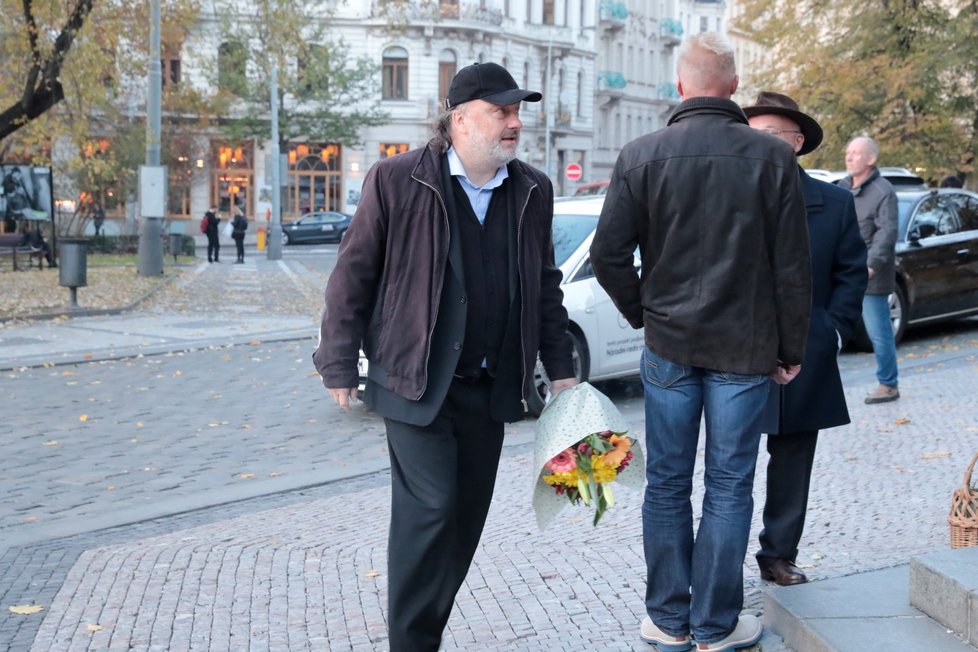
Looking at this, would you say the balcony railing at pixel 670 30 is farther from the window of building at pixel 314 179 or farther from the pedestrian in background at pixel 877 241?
the pedestrian in background at pixel 877 241

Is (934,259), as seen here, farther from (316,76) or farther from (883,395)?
(316,76)

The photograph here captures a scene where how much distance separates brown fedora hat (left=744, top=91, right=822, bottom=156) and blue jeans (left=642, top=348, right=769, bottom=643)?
1195mm

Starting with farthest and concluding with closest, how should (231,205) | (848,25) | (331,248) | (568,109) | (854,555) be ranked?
1. (568,109)
2. (231,205)
3. (331,248)
4. (848,25)
5. (854,555)

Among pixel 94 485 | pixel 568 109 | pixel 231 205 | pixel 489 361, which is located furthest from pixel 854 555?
pixel 568 109

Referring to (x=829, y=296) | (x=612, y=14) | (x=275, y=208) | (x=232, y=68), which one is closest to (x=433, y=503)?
(x=829, y=296)

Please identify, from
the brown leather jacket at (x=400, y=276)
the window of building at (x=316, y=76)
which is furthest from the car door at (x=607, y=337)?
the window of building at (x=316, y=76)

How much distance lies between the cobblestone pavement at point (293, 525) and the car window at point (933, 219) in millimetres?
3102

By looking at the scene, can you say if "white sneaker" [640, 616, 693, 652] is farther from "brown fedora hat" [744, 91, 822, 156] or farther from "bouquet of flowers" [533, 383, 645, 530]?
"brown fedora hat" [744, 91, 822, 156]

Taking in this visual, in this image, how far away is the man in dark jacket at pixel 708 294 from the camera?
13.4ft

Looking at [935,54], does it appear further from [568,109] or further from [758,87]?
[568,109]

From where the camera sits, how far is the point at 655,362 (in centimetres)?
427

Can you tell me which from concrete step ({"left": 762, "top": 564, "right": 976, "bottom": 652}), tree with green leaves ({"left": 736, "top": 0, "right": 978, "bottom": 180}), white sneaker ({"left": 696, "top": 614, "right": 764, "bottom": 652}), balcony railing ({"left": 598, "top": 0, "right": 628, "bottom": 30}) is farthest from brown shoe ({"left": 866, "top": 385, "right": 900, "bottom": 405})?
balcony railing ({"left": 598, "top": 0, "right": 628, "bottom": 30})

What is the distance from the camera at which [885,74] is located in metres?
27.3

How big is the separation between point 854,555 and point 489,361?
220cm
